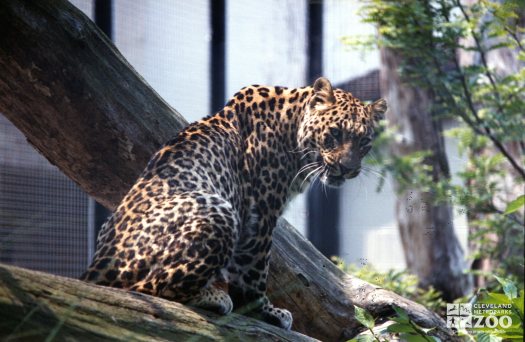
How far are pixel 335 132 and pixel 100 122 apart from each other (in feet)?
4.59

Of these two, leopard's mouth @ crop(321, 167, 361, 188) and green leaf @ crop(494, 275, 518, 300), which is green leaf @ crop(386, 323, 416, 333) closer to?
green leaf @ crop(494, 275, 518, 300)

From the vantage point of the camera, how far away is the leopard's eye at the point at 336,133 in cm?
393

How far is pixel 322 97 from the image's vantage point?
411cm

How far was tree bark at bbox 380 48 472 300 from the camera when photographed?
28.6 feet

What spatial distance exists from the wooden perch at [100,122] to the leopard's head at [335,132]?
810mm

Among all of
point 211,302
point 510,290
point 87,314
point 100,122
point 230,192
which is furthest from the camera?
point 100,122

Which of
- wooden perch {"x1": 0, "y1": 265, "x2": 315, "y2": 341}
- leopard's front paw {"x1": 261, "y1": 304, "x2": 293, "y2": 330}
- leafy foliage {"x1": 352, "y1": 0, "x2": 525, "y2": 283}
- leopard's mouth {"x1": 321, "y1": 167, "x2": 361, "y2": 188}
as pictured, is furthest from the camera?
leafy foliage {"x1": 352, "y1": 0, "x2": 525, "y2": 283}

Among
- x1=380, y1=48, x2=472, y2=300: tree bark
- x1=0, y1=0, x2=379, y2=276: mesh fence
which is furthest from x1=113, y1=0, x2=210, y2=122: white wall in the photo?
x1=380, y1=48, x2=472, y2=300: tree bark

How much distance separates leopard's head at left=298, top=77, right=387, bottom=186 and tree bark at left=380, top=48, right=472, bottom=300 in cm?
460

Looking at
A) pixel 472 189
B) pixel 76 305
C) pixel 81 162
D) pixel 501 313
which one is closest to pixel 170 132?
pixel 81 162

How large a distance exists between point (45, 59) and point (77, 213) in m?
1.59

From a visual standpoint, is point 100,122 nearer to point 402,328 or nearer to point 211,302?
point 211,302

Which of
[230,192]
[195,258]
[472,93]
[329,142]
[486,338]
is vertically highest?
[472,93]

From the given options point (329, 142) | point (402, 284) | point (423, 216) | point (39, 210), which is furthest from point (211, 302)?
point (423, 216)
